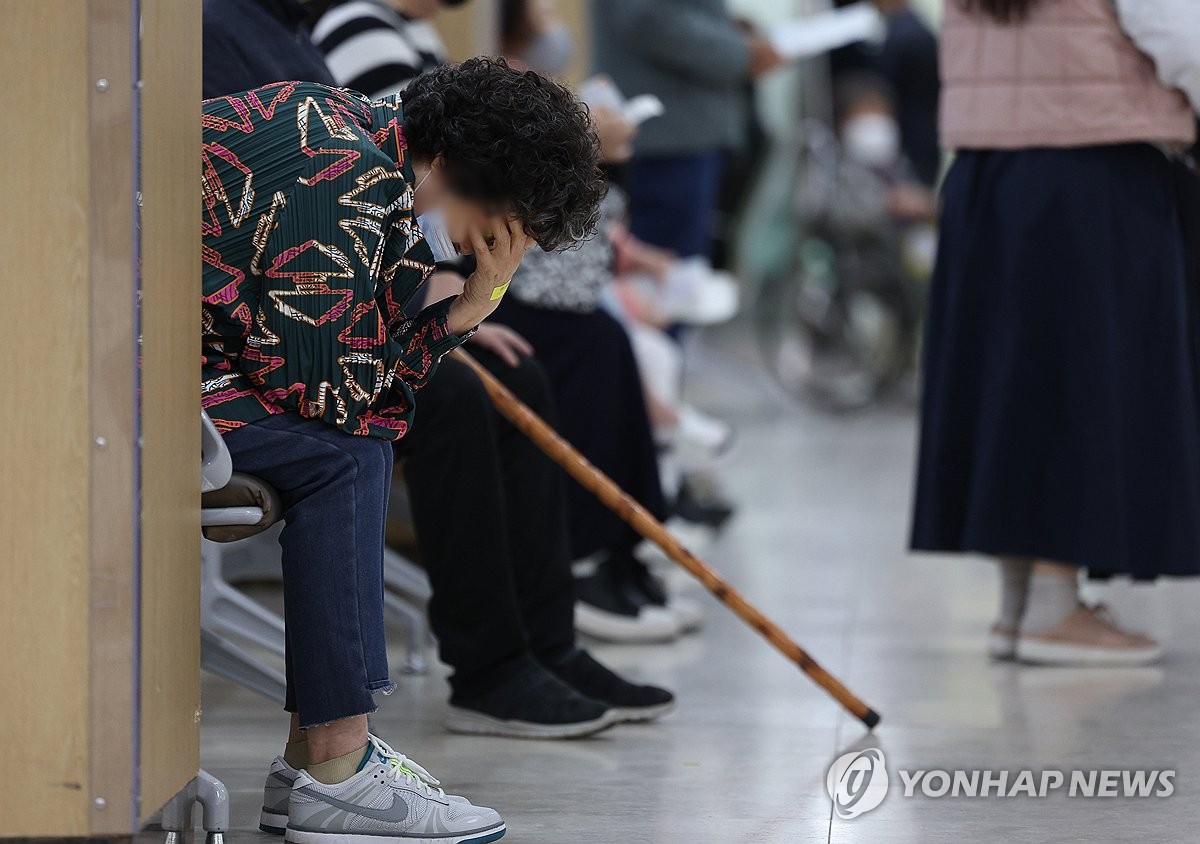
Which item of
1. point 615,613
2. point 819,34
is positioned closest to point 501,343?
point 615,613

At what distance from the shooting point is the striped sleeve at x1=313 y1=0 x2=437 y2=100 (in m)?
2.68

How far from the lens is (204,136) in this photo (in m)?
1.84

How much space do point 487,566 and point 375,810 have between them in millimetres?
570

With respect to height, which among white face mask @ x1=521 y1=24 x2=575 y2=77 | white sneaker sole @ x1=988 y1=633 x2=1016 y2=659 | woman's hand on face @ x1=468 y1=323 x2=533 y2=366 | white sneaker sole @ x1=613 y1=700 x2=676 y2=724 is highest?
white face mask @ x1=521 y1=24 x2=575 y2=77

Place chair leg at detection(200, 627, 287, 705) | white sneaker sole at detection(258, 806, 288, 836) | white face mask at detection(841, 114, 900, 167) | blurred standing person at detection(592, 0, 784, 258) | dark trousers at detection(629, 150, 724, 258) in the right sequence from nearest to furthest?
white sneaker sole at detection(258, 806, 288, 836) → chair leg at detection(200, 627, 287, 705) → blurred standing person at detection(592, 0, 784, 258) → dark trousers at detection(629, 150, 724, 258) → white face mask at detection(841, 114, 900, 167)

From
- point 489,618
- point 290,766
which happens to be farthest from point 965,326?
point 290,766

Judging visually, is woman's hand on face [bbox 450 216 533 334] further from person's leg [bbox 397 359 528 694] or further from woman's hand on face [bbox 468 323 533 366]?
woman's hand on face [bbox 468 323 533 366]

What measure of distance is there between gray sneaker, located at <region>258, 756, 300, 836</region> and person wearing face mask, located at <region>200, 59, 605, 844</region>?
0.09 metres

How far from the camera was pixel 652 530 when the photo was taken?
8.23 ft

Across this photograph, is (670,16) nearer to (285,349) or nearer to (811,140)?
(811,140)

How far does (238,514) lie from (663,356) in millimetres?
2281

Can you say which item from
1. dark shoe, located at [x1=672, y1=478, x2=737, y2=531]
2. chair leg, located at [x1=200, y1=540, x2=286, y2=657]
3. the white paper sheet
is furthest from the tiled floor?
the white paper sheet

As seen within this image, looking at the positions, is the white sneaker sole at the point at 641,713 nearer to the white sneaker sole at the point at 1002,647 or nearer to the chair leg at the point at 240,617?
the chair leg at the point at 240,617

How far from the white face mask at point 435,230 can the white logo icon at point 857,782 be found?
2.73ft
